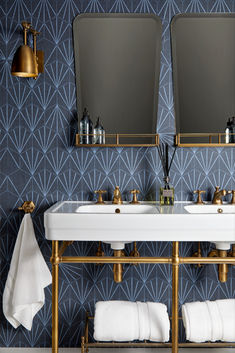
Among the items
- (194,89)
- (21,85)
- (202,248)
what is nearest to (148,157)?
(194,89)

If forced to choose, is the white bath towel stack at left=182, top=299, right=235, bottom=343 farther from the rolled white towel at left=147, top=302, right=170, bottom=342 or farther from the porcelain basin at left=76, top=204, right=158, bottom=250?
the porcelain basin at left=76, top=204, right=158, bottom=250

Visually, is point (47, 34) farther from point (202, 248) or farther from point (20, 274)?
point (202, 248)

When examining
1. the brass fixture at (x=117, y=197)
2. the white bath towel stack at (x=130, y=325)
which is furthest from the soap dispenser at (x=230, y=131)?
the white bath towel stack at (x=130, y=325)

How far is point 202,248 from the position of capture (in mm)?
2512

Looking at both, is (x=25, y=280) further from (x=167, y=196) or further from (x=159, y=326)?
(x=167, y=196)

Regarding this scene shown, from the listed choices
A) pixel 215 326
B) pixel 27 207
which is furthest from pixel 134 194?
pixel 215 326

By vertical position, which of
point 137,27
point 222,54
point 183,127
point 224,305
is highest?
point 137,27

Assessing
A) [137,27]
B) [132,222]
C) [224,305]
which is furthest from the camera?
[137,27]

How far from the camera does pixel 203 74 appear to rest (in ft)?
8.09

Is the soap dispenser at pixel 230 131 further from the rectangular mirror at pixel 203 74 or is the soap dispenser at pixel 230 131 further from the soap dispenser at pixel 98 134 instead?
the soap dispenser at pixel 98 134

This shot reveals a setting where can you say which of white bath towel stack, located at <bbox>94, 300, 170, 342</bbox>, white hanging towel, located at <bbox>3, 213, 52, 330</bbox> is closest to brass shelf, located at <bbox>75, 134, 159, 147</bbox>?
white hanging towel, located at <bbox>3, 213, 52, 330</bbox>

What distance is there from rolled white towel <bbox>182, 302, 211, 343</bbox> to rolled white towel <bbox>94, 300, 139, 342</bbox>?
0.29 meters

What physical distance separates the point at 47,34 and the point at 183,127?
1091 millimetres

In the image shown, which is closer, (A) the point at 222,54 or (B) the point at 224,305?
(B) the point at 224,305
